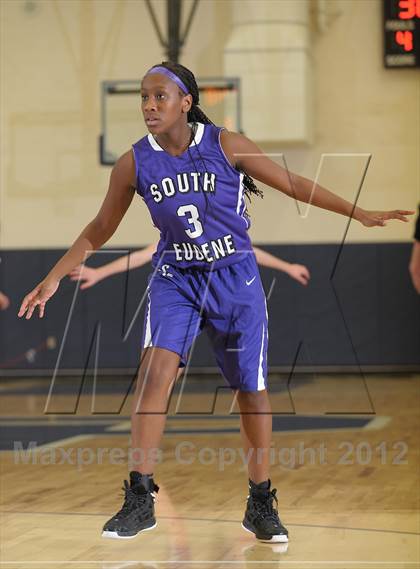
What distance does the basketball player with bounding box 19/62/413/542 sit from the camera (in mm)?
3713

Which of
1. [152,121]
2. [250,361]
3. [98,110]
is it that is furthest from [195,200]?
[98,110]

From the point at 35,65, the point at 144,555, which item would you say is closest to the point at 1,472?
the point at 144,555

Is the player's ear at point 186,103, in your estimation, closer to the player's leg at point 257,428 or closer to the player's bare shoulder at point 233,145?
the player's bare shoulder at point 233,145

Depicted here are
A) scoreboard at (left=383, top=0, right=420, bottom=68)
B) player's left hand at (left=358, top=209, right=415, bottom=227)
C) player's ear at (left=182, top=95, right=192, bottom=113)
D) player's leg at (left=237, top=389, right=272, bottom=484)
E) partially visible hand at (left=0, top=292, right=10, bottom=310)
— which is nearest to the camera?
player's left hand at (left=358, top=209, right=415, bottom=227)

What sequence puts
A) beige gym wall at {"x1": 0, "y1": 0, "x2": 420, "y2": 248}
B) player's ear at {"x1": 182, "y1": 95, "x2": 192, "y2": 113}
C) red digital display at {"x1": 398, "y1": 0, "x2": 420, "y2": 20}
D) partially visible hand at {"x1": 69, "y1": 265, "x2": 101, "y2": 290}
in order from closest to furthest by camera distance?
player's ear at {"x1": 182, "y1": 95, "x2": 192, "y2": 113} < red digital display at {"x1": 398, "y1": 0, "x2": 420, "y2": 20} < beige gym wall at {"x1": 0, "y1": 0, "x2": 420, "y2": 248} < partially visible hand at {"x1": 69, "y1": 265, "x2": 101, "y2": 290}

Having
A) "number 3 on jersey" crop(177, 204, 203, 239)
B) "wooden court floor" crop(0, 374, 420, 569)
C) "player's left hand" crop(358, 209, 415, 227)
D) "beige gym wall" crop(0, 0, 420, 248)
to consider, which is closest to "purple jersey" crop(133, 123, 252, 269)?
"number 3 on jersey" crop(177, 204, 203, 239)

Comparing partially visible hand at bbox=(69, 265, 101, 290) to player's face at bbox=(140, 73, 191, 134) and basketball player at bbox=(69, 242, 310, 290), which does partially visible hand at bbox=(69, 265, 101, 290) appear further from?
player's face at bbox=(140, 73, 191, 134)

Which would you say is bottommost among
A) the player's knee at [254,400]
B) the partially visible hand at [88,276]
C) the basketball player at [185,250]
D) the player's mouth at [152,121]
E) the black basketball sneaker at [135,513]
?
the partially visible hand at [88,276]

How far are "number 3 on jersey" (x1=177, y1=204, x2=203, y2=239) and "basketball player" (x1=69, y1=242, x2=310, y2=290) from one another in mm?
7139

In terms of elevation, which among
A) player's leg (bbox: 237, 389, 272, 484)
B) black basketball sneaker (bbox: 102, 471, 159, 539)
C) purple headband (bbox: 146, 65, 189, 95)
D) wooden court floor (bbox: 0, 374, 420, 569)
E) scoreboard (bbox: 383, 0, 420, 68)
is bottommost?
wooden court floor (bbox: 0, 374, 420, 569)

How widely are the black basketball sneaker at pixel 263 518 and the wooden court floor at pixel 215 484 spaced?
0.09 meters

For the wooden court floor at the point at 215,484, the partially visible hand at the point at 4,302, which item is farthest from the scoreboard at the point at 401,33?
the partially visible hand at the point at 4,302

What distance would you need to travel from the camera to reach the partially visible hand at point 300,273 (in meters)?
11.1

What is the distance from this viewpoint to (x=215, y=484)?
574 centimetres
